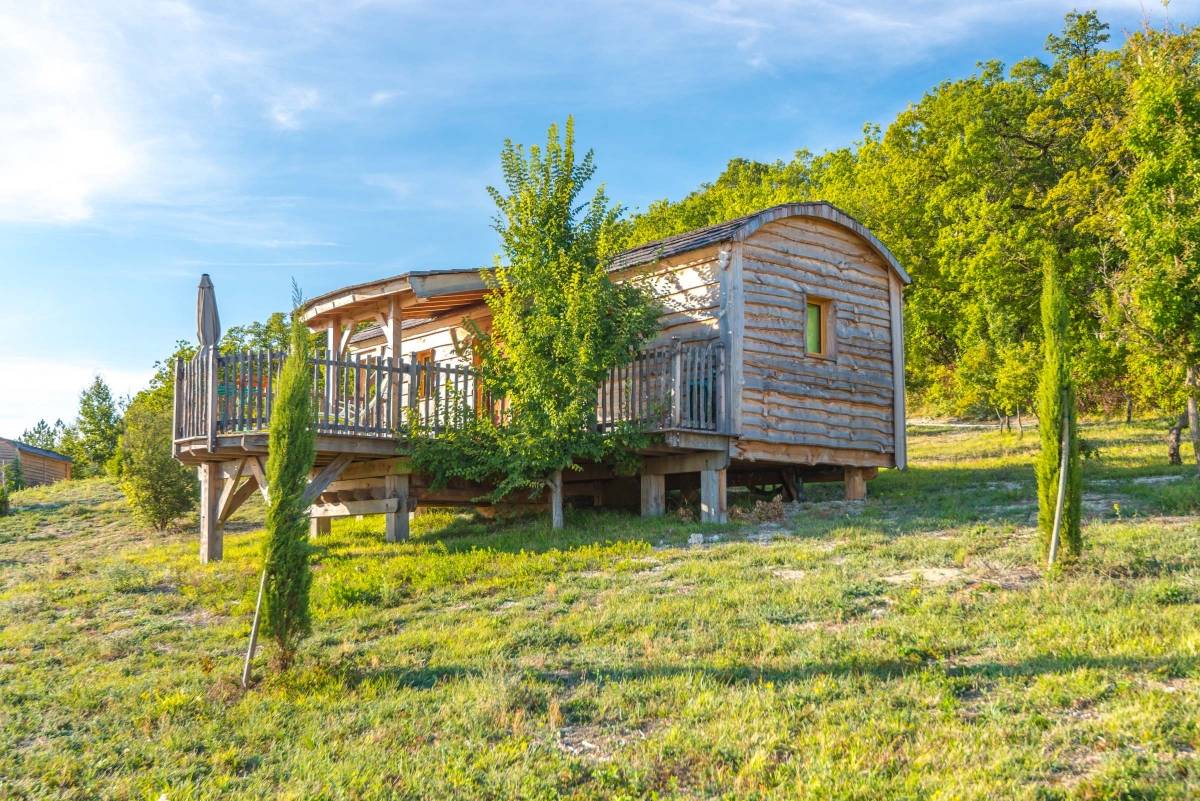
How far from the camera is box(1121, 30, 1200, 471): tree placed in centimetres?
1490

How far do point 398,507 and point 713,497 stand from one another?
15.7ft

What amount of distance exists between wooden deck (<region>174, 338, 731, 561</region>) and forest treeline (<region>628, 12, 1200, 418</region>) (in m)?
5.36

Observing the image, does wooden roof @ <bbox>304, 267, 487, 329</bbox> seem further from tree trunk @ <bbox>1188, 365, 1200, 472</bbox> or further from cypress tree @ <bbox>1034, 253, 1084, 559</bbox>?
tree trunk @ <bbox>1188, 365, 1200, 472</bbox>

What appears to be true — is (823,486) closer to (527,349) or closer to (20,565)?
(527,349)

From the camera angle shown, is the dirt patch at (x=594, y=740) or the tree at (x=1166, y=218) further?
the tree at (x=1166, y=218)

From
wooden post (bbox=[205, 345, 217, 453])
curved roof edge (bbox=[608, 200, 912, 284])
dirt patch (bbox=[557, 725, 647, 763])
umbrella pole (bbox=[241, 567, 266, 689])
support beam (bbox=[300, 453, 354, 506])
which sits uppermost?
curved roof edge (bbox=[608, 200, 912, 284])

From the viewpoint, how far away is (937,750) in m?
6.21

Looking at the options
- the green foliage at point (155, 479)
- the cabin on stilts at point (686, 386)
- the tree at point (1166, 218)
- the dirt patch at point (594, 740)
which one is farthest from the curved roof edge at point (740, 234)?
the green foliage at point (155, 479)

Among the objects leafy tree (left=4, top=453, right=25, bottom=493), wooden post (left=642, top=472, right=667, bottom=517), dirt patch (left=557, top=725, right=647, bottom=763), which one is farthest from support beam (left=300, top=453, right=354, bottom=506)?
leafy tree (left=4, top=453, right=25, bottom=493)

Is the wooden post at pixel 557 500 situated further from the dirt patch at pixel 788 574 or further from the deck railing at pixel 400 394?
the dirt patch at pixel 788 574

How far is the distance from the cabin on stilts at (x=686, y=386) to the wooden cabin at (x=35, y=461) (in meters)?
36.7

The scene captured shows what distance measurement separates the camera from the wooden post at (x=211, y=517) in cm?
1550

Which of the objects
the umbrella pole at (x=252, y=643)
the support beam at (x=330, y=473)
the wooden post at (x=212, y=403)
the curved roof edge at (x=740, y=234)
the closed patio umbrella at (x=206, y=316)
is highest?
the curved roof edge at (x=740, y=234)

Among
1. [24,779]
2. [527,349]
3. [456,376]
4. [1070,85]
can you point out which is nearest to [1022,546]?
[527,349]
